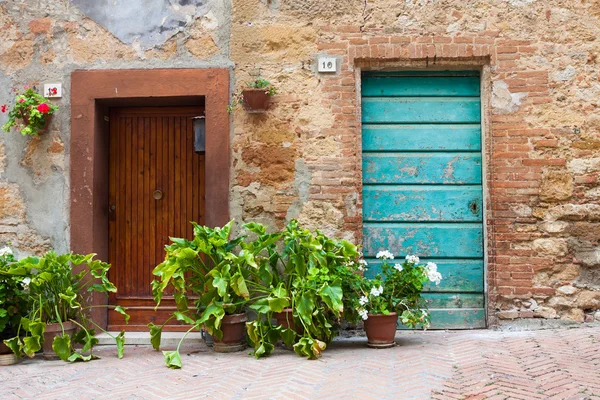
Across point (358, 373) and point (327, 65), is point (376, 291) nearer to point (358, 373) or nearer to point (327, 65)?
point (358, 373)

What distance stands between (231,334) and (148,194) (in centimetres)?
174

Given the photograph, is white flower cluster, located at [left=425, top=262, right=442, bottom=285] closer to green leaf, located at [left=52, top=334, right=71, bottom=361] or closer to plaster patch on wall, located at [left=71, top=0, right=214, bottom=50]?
green leaf, located at [left=52, top=334, right=71, bottom=361]

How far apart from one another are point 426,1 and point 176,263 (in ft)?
10.7

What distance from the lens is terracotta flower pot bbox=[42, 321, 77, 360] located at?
14.7 feet

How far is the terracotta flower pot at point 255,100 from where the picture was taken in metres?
5.09

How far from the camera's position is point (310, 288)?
4.32 metres

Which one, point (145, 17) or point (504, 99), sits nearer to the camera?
point (504, 99)

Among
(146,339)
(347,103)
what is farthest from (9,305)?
(347,103)

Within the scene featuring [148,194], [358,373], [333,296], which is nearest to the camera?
[358,373]

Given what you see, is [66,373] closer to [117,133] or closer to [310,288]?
[310,288]

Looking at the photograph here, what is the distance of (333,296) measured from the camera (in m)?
4.22

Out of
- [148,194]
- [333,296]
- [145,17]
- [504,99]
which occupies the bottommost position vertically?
[333,296]

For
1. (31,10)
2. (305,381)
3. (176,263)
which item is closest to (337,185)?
(176,263)

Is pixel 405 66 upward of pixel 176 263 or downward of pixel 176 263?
upward
